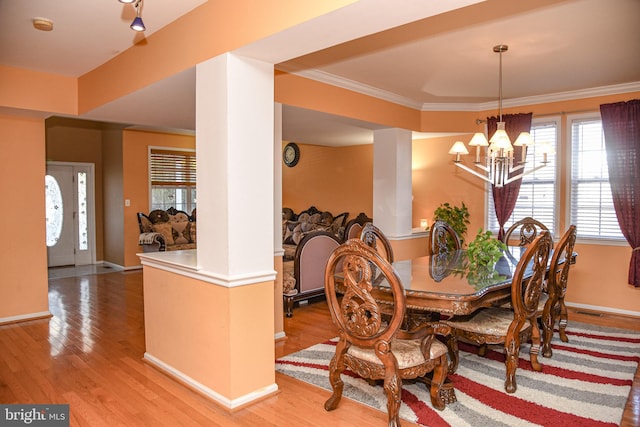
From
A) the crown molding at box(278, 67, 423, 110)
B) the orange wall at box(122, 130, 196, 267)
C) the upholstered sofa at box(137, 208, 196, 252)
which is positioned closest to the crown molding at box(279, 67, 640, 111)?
the crown molding at box(278, 67, 423, 110)

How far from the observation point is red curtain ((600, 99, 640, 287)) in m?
4.56

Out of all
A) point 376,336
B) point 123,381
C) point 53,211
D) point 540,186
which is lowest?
point 123,381

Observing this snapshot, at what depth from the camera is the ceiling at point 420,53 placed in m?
2.90

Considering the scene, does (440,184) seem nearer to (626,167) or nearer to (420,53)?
(626,167)

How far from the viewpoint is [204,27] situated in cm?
276

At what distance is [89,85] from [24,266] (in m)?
2.10

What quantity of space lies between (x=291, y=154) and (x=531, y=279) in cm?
661

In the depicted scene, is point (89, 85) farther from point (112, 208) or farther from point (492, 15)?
point (112, 208)

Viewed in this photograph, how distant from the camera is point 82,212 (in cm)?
828

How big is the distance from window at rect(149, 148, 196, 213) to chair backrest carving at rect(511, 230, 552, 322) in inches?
274

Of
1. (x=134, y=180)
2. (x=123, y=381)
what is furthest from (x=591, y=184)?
(x=134, y=180)

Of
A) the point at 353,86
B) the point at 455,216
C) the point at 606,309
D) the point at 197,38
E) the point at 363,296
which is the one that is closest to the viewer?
the point at 363,296

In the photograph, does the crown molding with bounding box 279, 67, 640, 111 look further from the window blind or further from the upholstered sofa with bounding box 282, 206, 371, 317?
the window blind

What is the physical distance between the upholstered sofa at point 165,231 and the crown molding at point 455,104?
424 centimetres
